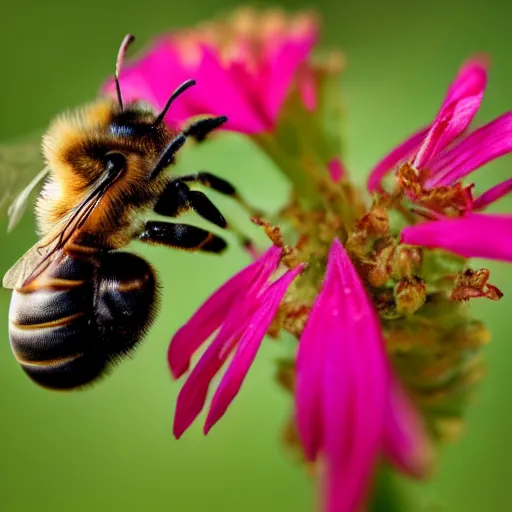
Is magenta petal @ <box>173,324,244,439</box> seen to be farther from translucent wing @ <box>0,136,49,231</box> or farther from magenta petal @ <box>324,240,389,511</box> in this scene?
translucent wing @ <box>0,136,49,231</box>

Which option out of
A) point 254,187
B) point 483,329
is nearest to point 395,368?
point 483,329

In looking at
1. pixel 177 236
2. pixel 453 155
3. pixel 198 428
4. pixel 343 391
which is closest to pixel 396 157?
pixel 453 155

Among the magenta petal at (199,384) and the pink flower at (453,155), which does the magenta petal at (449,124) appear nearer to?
the pink flower at (453,155)

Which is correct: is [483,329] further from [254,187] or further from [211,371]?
[254,187]

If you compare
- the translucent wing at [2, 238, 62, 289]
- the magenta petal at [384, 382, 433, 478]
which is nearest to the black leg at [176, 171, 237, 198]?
the translucent wing at [2, 238, 62, 289]

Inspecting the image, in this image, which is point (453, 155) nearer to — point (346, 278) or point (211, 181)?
point (346, 278)

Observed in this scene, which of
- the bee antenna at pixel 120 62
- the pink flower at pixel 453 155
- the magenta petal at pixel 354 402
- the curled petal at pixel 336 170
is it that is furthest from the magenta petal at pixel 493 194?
the bee antenna at pixel 120 62
